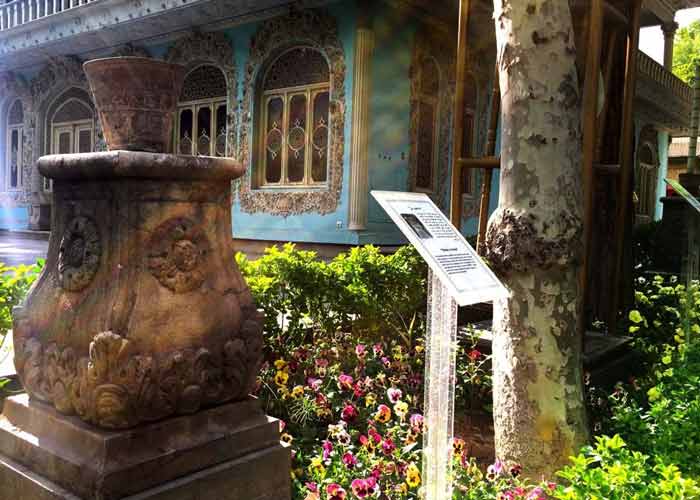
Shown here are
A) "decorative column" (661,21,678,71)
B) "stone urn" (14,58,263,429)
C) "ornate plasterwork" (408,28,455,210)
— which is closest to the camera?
"stone urn" (14,58,263,429)

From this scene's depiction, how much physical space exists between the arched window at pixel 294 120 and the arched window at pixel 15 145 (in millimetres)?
8237

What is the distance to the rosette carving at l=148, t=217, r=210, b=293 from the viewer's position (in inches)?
99.9

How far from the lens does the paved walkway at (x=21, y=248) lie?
9.82m

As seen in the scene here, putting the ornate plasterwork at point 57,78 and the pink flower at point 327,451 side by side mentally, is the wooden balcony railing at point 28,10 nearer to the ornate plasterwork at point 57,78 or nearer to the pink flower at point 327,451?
the ornate plasterwork at point 57,78

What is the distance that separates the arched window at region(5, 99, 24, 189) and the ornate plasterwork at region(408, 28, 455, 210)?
421 inches

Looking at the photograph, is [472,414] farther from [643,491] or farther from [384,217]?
[384,217]

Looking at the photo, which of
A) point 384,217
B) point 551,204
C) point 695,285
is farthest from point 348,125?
point 551,204

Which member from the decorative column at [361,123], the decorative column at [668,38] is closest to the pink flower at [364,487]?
the decorative column at [361,123]

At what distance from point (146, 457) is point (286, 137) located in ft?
28.6

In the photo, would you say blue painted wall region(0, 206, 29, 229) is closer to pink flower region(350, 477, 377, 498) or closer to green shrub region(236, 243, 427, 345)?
green shrub region(236, 243, 427, 345)

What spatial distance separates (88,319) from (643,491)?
2.09 meters

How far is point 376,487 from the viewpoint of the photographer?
94.7 inches

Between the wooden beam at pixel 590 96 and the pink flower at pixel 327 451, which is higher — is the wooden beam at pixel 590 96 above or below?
above

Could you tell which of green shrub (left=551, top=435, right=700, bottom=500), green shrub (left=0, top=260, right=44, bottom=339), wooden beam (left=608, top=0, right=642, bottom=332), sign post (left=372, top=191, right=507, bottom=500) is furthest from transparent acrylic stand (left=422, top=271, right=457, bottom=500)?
wooden beam (left=608, top=0, right=642, bottom=332)
